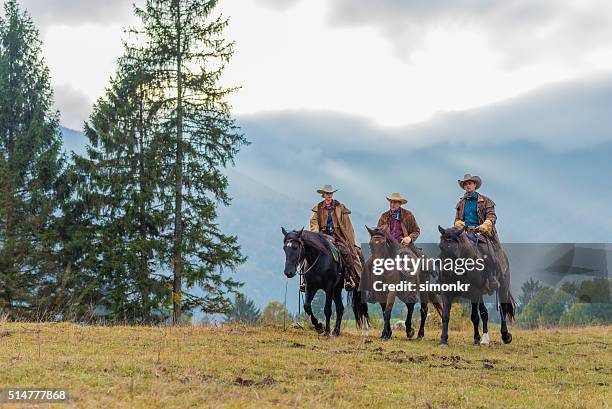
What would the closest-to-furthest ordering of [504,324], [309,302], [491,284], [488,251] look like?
[488,251] < [491,284] < [309,302] < [504,324]

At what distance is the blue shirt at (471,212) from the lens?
1505cm

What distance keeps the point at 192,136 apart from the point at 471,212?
1754 centimetres

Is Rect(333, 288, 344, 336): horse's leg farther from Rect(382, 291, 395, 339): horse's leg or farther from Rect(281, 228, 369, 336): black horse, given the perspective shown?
Rect(382, 291, 395, 339): horse's leg

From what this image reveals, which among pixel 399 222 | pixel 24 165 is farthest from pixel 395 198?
pixel 24 165

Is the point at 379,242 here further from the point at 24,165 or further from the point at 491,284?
the point at 24,165

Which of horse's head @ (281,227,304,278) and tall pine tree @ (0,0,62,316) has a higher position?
tall pine tree @ (0,0,62,316)

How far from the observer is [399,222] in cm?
1598

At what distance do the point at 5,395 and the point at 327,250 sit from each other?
8565 mm

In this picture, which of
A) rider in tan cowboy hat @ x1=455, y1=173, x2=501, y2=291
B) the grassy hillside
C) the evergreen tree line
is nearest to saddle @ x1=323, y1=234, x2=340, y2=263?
the grassy hillside

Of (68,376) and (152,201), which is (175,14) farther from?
(68,376)

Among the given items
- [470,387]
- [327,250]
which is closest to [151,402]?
[470,387]

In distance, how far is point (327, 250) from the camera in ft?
49.5

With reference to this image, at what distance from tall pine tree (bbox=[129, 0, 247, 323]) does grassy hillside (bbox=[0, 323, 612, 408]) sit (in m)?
14.2

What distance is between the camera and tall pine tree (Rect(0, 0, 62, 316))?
95.8ft
